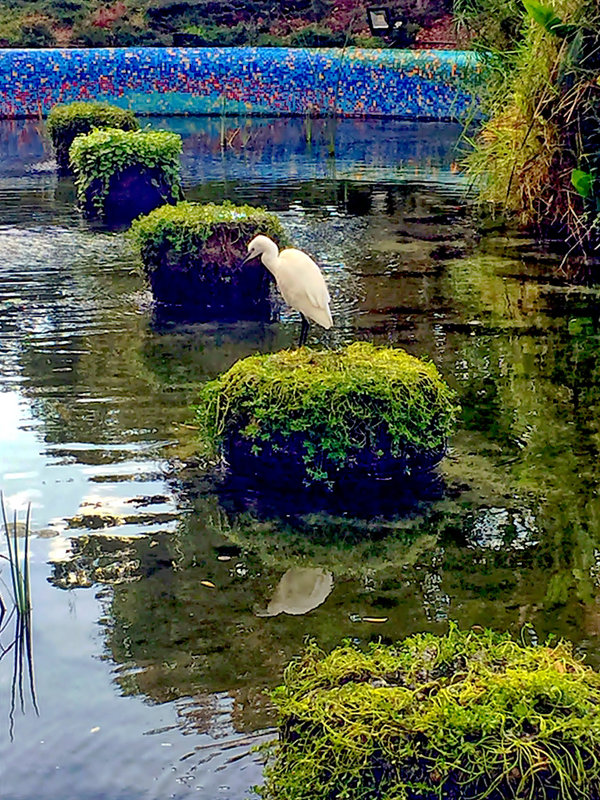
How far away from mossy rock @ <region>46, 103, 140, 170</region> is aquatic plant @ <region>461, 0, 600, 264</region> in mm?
6699

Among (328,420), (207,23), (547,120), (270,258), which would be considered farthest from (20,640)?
(207,23)

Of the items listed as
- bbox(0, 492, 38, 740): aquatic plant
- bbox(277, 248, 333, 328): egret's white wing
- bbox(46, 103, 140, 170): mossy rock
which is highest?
bbox(277, 248, 333, 328): egret's white wing

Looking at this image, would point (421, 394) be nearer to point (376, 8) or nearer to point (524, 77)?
point (524, 77)

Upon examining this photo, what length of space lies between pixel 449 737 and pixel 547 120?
9746 millimetres

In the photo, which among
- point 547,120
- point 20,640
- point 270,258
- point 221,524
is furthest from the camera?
point 547,120

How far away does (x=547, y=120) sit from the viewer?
1188cm

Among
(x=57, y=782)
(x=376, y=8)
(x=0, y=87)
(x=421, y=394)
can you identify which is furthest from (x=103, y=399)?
(x=376, y=8)

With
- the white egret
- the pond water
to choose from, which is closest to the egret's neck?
the white egret

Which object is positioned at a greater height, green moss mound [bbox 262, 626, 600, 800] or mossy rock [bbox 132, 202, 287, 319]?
green moss mound [bbox 262, 626, 600, 800]

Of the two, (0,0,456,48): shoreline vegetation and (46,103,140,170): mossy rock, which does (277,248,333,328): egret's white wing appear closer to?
(46,103,140,170): mossy rock

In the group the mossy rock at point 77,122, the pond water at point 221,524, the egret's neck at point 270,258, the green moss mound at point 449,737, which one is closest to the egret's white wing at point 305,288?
the egret's neck at point 270,258

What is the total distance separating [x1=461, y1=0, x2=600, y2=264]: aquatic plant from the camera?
1112 centimetres

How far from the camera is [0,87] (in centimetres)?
2817

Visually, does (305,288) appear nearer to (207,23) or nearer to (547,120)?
(547,120)
